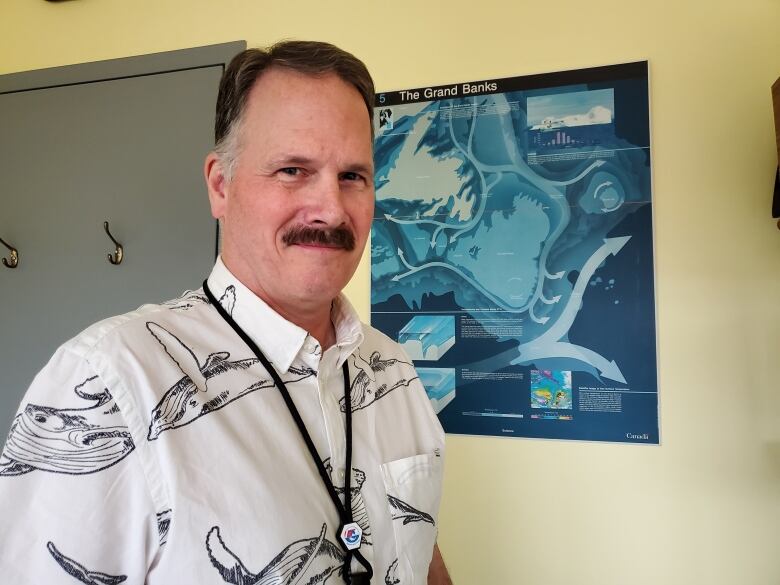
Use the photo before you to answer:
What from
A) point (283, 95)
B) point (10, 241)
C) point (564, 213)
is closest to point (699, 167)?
point (564, 213)

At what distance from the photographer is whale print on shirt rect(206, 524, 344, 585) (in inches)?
24.1

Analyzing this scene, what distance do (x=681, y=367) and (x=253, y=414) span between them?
1032mm

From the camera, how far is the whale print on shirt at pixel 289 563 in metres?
0.61

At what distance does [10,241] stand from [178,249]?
601 millimetres

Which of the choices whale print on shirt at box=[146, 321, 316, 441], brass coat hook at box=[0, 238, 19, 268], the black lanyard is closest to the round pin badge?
the black lanyard

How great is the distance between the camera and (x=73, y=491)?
56cm

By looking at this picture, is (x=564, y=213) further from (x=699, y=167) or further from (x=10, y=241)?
(x=10, y=241)

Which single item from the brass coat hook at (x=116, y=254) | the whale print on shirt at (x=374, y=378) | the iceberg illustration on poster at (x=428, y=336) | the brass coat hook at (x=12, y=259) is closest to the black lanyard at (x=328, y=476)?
the whale print on shirt at (x=374, y=378)

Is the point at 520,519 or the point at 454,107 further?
the point at 454,107

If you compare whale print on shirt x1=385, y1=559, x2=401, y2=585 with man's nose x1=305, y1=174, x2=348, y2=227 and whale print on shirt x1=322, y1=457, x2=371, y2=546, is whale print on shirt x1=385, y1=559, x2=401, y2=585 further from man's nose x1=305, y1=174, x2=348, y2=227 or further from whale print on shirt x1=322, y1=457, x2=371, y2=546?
man's nose x1=305, y1=174, x2=348, y2=227

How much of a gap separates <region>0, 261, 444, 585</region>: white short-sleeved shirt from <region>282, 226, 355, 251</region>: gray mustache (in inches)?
4.0

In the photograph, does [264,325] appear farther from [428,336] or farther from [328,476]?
[428,336]

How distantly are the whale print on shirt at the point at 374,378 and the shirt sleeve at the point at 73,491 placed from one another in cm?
33

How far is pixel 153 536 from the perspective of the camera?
0.60 m
